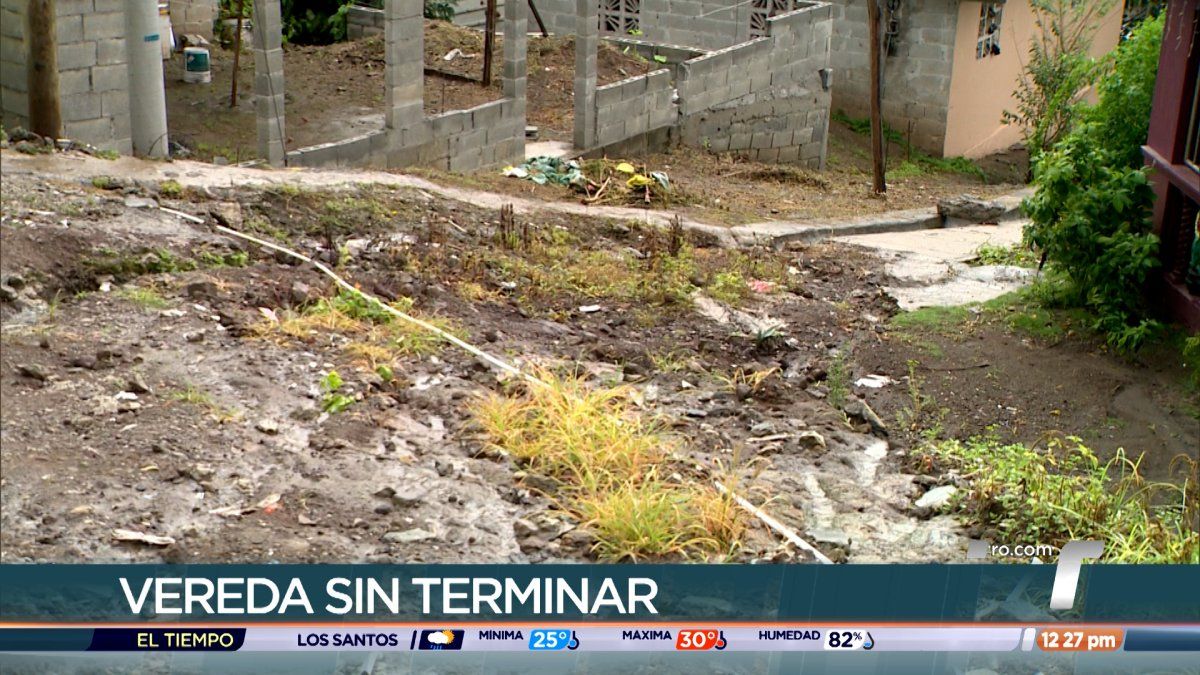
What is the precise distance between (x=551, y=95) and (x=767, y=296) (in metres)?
7.37

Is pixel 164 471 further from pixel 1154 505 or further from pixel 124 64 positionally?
pixel 124 64

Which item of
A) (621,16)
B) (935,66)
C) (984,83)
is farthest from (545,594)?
(984,83)

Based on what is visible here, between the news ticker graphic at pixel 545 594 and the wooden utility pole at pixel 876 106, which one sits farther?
the wooden utility pole at pixel 876 106

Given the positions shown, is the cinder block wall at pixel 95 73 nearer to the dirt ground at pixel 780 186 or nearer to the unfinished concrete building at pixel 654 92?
the unfinished concrete building at pixel 654 92

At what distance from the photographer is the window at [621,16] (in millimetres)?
20125

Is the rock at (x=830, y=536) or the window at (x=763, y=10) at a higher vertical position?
the window at (x=763, y=10)

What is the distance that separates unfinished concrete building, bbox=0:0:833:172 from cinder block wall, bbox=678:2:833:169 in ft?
0.06

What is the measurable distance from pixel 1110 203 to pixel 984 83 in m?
12.2

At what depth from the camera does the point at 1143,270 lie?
928 centimetres

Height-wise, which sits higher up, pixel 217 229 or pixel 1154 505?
pixel 217 229

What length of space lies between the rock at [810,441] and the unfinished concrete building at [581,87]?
20.0ft

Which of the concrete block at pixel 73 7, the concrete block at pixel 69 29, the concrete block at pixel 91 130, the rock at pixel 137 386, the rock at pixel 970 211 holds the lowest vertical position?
the rock at pixel 970 211

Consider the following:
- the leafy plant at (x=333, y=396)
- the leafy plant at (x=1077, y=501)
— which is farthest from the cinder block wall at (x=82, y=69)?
the leafy plant at (x=1077, y=501)

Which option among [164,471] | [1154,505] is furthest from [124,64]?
[1154,505]
